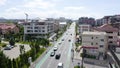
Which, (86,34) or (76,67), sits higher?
(86,34)

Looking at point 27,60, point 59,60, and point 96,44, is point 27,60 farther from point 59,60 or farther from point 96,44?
point 96,44

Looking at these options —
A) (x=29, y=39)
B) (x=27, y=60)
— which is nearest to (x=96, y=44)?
(x=27, y=60)

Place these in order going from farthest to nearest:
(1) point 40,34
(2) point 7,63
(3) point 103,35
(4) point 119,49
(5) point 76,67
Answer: (1) point 40,34, (4) point 119,49, (3) point 103,35, (5) point 76,67, (2) point 7,63

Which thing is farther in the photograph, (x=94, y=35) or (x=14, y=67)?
(x=94, y=35)

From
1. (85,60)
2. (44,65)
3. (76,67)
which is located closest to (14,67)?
(44,65)

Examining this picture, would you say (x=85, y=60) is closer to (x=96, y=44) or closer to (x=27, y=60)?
(x=96, y=44)

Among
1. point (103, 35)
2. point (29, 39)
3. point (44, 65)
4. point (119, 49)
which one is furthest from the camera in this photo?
point (29, 39)
